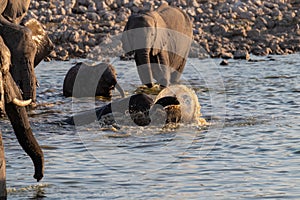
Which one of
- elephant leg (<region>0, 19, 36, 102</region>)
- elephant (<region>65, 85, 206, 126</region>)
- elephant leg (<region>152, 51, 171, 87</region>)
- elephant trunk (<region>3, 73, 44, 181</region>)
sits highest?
elephant trunk (<region>3, 73, 44, 181</region>)

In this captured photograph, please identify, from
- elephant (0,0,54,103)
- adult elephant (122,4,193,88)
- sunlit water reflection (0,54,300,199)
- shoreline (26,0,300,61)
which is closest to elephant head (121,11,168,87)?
adult elephant (122,4,193,88)

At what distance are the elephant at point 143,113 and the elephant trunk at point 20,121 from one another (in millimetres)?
5096

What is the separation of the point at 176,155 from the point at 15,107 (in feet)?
11.3

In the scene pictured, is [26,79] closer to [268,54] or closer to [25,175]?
[25,175]

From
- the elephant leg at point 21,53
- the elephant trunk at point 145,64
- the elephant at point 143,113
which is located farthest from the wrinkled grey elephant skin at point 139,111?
the elephant trunk at point 145,64

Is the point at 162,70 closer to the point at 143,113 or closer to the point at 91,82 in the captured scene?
the point at 91,82

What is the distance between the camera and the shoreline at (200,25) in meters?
24.2

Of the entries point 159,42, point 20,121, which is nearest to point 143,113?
point 159,42

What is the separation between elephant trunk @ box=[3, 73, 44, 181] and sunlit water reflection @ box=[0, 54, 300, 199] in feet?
2.76

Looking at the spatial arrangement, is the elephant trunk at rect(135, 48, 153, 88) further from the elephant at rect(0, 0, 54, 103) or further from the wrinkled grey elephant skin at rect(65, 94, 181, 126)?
the wrinkled grey elephant skin at rect(65, 94, 181, 126)

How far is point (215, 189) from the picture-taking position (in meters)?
9.10

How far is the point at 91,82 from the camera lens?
17.0 m

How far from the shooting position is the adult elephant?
17.7 metres

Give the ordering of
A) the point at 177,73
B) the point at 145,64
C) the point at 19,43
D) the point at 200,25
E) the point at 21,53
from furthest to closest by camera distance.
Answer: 1. the point at 200,25
2. the point at 177,73
3. the point at 145,64
4. the point at 21,53
5. the point at 19,43
